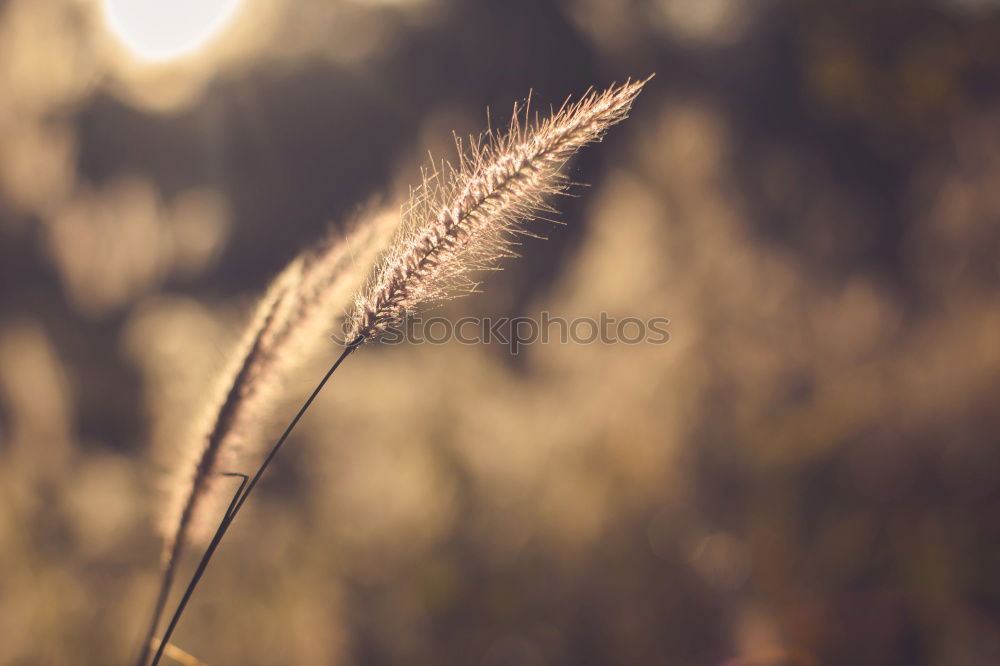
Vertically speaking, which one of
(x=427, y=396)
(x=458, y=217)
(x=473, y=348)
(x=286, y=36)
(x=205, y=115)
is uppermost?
(x=286, y=36)

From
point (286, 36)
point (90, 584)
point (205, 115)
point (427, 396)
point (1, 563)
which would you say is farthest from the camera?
point (286, 36)

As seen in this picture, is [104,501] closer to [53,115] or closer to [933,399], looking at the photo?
[53,115]

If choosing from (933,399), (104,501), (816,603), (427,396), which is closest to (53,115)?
(104,501)

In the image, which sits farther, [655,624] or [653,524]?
[653,524]

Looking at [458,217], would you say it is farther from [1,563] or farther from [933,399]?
[933,399]

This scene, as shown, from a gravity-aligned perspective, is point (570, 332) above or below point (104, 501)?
above

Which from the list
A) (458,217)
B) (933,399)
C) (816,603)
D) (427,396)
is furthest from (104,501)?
(933,399)

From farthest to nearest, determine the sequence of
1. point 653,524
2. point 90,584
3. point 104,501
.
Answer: point 653,524
point 104,501
point 90,584
